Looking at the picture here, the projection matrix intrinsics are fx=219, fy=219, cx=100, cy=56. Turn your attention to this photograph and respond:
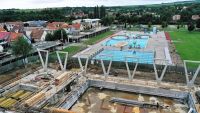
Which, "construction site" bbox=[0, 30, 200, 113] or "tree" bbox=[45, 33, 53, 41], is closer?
"construction site" bbox=[0, 30, 200, 113]

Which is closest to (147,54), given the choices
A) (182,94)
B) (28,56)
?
(182,94)

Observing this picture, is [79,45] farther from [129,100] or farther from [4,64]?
[129,100]

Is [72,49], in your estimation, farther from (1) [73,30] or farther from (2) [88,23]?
(2) [88,23]

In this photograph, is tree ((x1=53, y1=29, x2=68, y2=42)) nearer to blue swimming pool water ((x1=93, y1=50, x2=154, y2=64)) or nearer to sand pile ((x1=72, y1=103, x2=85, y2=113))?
blue swimming pool water ((x1=93, y1=50, x2=154, y2=64))

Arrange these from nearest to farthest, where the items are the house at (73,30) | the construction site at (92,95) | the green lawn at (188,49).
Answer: the construction site at (92,95) → the green lawn at (188,49) → the house at (73,30)

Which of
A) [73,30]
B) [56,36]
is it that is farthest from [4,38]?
[73,30]

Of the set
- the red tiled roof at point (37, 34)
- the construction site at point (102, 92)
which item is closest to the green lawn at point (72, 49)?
the red tiled roof at point (37, 34)

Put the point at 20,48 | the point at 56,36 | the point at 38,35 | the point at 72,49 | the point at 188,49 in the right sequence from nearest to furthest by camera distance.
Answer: the point at 20,48 → the point at 188,49 → the point at 72,49 → the point at 56,36 → the point at 38,35

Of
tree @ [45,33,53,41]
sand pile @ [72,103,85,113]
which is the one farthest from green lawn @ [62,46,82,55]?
sand pile @ [72,103,85,113]

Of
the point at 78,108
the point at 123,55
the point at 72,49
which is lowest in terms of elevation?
the point at 78,108


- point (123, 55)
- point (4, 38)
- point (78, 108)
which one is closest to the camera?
Result: point (78, 108)

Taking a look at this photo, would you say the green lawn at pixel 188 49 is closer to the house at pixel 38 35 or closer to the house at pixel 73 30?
the house at pixel 73 30

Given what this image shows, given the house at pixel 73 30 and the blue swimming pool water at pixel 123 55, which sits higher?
the house at pixel 73 30
